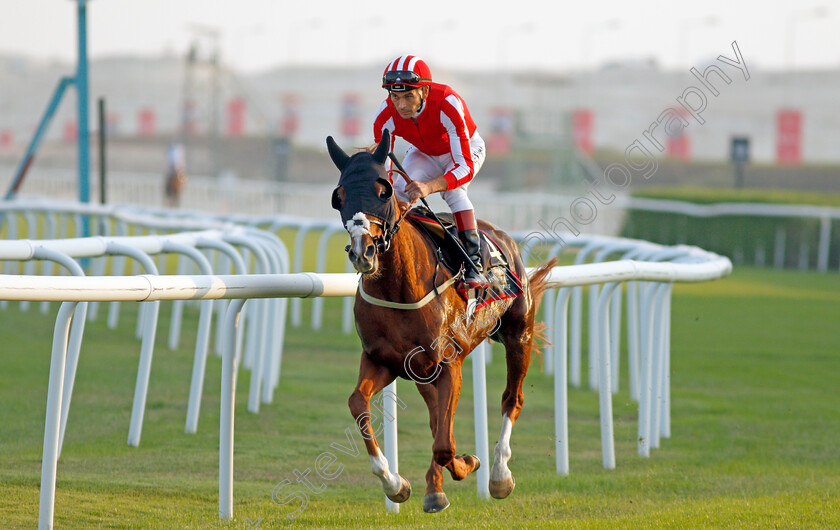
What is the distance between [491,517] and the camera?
14.7 feet

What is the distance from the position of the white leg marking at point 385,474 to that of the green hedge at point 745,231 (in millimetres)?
17288

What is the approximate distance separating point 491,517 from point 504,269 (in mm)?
1065

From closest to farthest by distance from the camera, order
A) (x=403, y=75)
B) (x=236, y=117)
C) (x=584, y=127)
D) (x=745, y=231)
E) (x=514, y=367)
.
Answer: (x=403, y=75)
(x=514, y=367)
(x=745, y=231)
(x=584, y=127)
(x=236, y=117)

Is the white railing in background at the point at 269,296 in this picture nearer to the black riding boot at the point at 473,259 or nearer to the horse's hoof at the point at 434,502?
the black riding boot at the point at 473,259

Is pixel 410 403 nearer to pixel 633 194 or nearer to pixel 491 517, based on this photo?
pixel 491 517

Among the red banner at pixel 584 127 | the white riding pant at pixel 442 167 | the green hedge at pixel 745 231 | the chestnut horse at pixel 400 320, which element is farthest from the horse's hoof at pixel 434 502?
the red banner at pixel 584 127

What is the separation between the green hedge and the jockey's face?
1709 centimetres

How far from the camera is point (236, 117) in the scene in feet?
198

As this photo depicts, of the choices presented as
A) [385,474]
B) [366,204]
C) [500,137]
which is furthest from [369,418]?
[500,137]

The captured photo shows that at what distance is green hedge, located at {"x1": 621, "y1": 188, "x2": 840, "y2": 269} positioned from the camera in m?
19.7

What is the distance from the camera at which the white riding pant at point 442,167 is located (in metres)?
4.26

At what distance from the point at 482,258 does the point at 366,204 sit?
37.9 inches

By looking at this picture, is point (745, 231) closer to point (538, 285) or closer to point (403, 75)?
point (538, 285)

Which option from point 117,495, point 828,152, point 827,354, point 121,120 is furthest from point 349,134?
point 117,495
